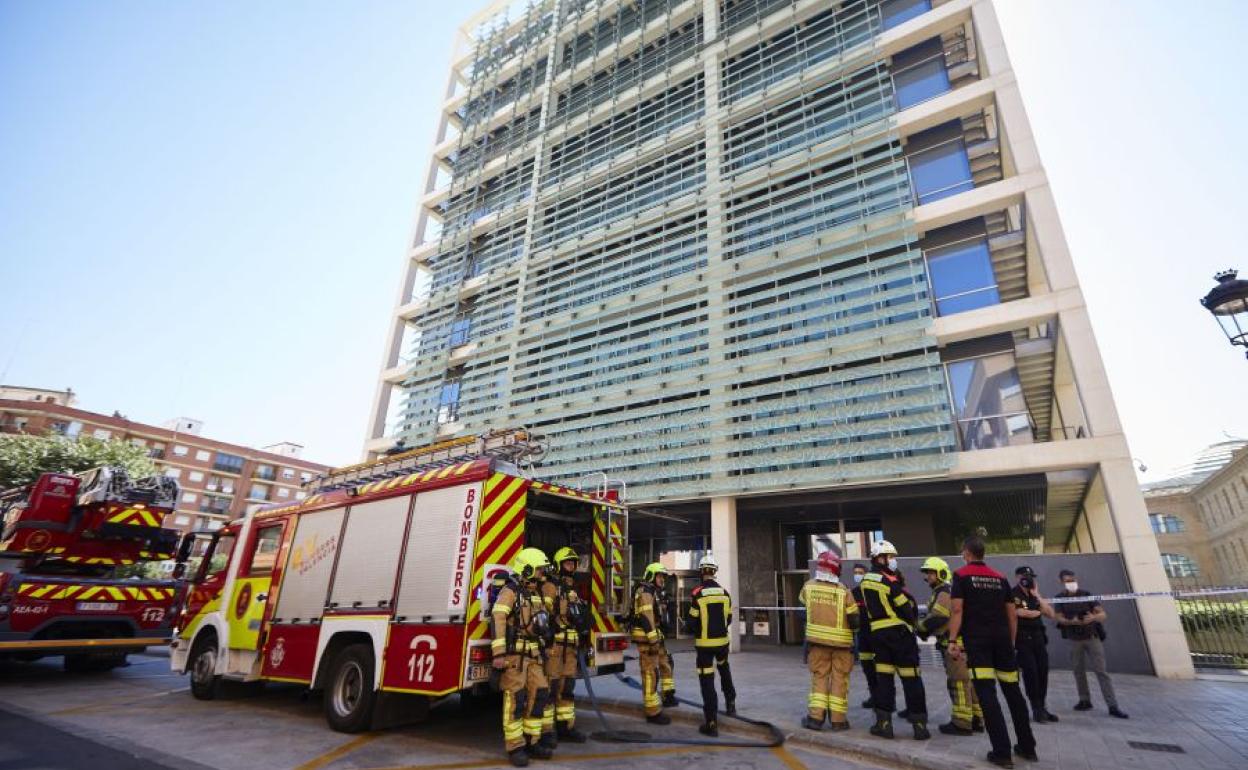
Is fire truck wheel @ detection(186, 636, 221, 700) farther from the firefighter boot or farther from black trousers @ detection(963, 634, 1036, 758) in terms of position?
black trousers @ detection(963, 634, 1036, 758)

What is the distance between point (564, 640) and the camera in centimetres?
555

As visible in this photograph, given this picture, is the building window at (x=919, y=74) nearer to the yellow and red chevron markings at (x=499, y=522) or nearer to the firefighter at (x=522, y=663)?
the yellow and red chevron markings at (x=499, y=522)

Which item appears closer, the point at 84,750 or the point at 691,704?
the point at 84,750

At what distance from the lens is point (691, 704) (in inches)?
261

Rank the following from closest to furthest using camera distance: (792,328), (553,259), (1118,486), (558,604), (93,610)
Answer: (558,604)
(93,610)
(1118,486)
(792,328)
(553,259)

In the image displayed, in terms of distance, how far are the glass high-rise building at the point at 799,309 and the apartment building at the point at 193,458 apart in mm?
38216

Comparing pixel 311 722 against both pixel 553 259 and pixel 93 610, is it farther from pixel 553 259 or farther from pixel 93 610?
pixel 553 259

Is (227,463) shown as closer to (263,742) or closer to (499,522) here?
(263,742)

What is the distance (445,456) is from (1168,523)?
2565 inches

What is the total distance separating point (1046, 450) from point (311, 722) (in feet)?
42.8

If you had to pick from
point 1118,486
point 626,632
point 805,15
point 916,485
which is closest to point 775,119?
point 805,15

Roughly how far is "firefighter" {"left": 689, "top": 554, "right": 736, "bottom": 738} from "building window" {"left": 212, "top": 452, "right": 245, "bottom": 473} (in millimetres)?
68411

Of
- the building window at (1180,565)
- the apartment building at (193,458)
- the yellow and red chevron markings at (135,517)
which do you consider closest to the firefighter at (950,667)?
the yellow and red chevron markings at (135,517)

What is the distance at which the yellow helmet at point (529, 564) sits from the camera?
5258mm
